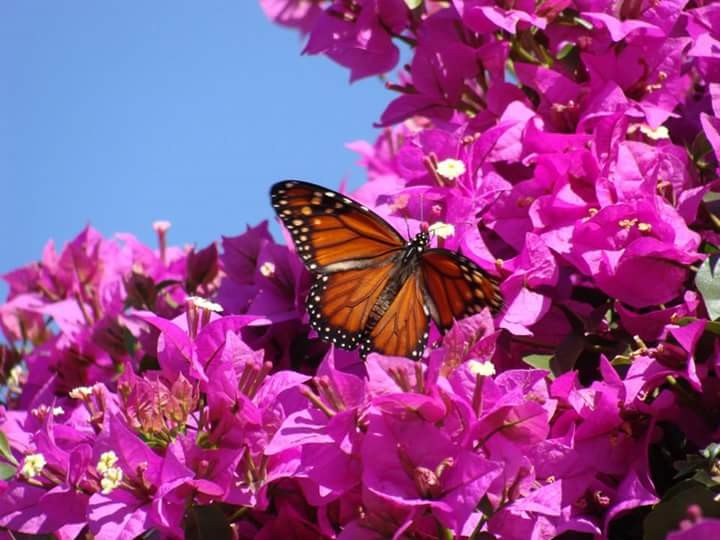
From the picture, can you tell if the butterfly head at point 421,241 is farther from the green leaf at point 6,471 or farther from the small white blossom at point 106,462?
the green leaf at point 6,471

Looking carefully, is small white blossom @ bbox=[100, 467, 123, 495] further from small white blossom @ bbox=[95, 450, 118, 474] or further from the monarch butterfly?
the monarch butterfly

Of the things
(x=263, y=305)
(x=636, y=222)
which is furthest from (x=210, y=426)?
(x=636, y=222)

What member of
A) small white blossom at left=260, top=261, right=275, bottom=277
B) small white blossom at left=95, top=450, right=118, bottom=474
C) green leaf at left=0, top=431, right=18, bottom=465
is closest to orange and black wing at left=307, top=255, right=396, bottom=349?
small white blossom at left=260, top=261, right=275, bottom=277

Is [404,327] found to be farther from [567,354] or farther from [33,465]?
[33,465]

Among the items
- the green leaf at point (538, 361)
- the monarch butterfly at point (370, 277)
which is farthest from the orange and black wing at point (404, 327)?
the green leaf at point (538, 361)

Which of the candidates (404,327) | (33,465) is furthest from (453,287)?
(33,465)

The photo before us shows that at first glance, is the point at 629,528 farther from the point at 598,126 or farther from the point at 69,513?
the point at 69,513

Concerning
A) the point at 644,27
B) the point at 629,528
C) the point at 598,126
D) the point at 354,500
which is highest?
the point at 644,27

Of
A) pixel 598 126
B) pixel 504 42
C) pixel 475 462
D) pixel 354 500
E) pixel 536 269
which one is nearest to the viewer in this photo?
pixel 475 462
